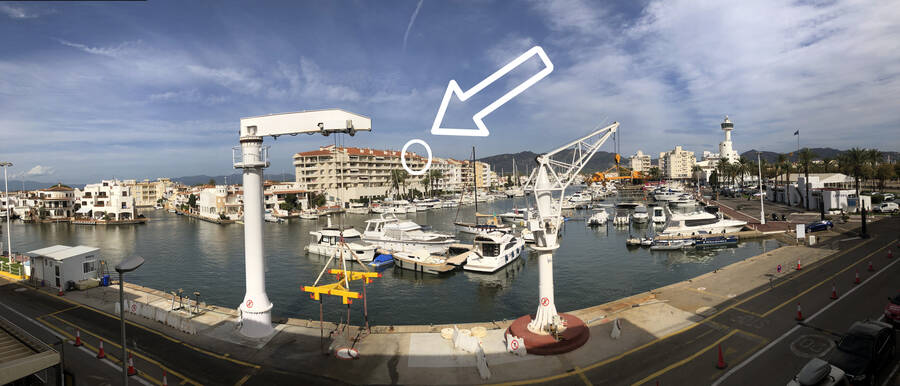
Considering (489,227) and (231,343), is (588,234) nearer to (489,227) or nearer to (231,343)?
(489,227)

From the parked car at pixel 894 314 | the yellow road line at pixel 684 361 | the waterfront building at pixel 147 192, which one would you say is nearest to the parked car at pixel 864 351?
the yellow road line at pixel 684 361

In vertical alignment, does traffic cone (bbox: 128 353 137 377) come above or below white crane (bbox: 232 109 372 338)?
below

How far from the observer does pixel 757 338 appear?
12172mm

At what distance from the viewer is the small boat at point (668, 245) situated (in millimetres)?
35250

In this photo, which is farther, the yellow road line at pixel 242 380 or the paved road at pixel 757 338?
the yellow road line at pixel 242 380

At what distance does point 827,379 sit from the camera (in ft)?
28.7

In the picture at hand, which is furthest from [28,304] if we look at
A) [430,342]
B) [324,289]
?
[430,342]

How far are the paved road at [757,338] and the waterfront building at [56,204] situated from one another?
115855 mm

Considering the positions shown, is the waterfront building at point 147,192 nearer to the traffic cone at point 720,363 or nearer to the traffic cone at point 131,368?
the traffic cone at point 131,368

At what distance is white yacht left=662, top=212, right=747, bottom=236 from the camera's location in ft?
125

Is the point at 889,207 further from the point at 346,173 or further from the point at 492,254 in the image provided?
the point at 346,173

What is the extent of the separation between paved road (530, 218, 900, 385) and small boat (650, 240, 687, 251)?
1565cm

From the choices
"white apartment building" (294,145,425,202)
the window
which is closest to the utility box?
the window

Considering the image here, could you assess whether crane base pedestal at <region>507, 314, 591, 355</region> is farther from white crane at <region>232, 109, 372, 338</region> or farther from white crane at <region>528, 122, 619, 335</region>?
white crane at <region>232, 109, 372, 338</region>
